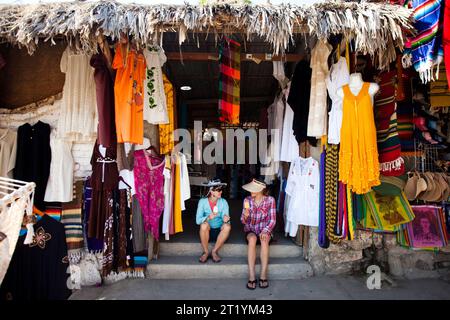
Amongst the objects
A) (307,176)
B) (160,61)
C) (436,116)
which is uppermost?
(160,61)

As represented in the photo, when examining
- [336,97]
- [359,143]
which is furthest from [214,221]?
[336,97]

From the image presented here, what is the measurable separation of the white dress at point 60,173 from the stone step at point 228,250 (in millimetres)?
1450

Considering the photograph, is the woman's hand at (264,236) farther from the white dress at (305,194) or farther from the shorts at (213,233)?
the shorts at (213,233)

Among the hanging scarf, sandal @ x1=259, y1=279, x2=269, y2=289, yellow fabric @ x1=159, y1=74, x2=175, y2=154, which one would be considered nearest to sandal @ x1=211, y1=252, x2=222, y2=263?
sandal @ x1=259, y1=279, x2=269, y2=289

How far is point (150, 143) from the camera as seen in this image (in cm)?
430

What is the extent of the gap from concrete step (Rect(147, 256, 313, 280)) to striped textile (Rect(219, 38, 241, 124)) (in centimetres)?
192

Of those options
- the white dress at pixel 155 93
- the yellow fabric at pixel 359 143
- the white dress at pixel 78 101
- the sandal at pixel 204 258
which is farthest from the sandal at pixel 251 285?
the white dress at pixel 78 101

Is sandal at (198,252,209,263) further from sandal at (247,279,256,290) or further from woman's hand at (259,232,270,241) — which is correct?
woman's hand at (259,232,270,241)

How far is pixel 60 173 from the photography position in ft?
12.9

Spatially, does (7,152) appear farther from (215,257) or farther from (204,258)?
(215,257)
